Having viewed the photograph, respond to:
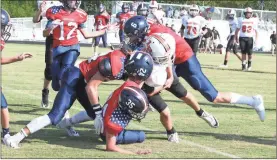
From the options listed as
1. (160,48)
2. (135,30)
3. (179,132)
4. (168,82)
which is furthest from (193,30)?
(135,30)

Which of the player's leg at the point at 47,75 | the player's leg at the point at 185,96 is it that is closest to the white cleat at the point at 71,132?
the player's leg at the point at 185,96

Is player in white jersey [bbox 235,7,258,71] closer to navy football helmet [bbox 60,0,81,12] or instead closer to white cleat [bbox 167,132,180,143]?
navy football helmet [bbox 60,0,81,12]

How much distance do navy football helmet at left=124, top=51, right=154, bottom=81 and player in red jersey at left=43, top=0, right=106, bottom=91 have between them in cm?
240

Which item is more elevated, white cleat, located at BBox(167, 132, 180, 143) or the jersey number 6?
the jersey number 6

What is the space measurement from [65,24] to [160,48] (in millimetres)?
2389

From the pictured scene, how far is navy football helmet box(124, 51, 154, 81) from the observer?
6285 mm

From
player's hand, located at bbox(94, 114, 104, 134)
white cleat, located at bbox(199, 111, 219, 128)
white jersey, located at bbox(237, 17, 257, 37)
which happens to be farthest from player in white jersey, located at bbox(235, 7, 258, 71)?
player's hand, located at bbox(94, 114, 104, 134)

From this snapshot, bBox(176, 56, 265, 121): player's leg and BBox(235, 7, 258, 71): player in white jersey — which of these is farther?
BBox(235, 7, 258, 71): player in white jersey

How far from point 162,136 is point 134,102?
1573 millimetres

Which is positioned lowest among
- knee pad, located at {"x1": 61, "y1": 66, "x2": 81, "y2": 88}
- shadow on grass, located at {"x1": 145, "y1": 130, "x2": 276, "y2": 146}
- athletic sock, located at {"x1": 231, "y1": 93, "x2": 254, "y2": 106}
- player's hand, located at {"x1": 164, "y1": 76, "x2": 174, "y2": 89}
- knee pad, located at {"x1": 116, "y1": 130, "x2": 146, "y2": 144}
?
shadow on grass, located at {"x1": 145, "y1": 130, "x2": 276, "y2": 146}

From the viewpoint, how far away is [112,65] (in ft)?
21.0

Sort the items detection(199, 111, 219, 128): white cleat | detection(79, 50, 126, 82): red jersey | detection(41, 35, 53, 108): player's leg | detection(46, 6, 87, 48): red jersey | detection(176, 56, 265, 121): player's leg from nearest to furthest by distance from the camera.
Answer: detection(79, 50, 126, 82): red jersey < detection(176, 56, 265, 121): player's leg < detection(199, 111, 219, 128): white cleat < detection(46, 6, 87, 48): red jersey < detection(41, 35, 53, 108): player's leg

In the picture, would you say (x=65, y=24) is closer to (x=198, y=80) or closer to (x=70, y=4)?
(x=70, y=4)

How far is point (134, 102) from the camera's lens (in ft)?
20.2
